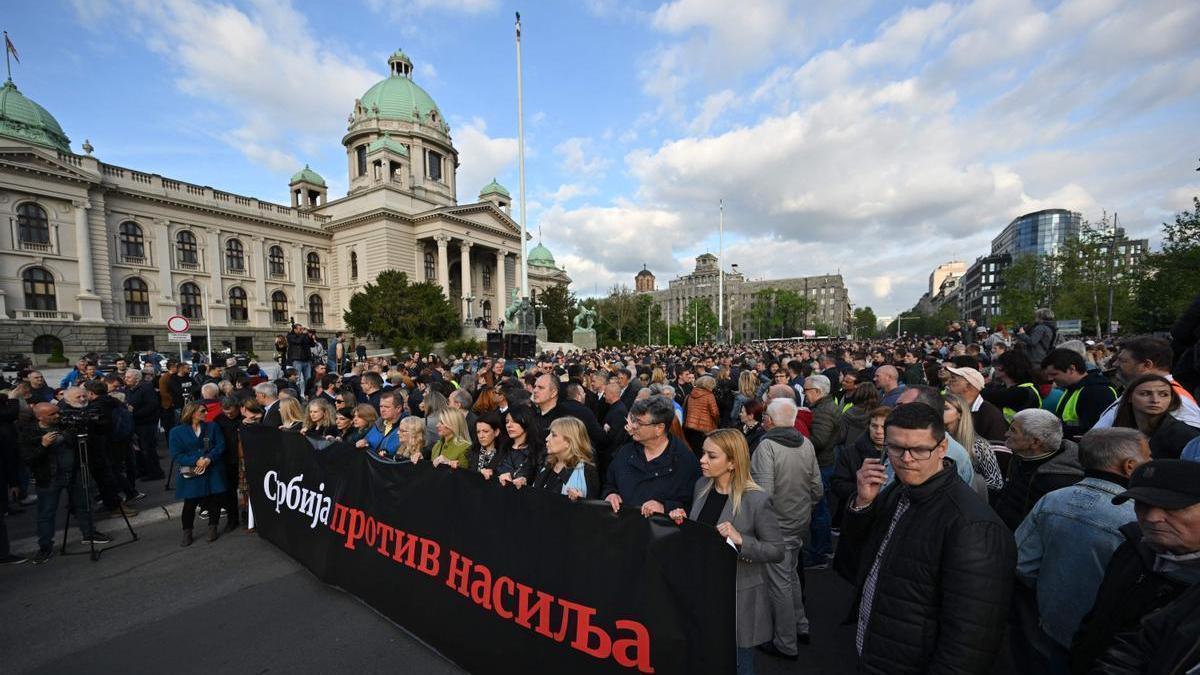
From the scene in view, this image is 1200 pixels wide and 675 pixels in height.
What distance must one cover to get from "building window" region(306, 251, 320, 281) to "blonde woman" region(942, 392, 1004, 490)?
57118 millimetres

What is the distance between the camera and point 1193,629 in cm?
123

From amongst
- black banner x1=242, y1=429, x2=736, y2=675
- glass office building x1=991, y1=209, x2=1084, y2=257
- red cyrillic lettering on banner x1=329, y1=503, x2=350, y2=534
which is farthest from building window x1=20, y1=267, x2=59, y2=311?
glass office building x1=991, y1=209, x2=1084, y2=257

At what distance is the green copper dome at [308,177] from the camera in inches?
2338

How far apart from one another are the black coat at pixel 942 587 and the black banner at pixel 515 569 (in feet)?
2.27

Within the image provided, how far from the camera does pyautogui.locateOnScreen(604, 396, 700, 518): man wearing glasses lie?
10.9 feet

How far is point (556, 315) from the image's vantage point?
56.7 meters

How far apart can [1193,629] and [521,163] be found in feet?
87.1

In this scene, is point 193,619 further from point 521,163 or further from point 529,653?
point 521,163

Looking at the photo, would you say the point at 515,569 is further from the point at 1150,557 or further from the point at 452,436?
the point at 1150,557

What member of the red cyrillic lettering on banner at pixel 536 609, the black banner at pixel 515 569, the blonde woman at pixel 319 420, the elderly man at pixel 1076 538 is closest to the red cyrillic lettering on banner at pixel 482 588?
the black banner at pixel 515 569

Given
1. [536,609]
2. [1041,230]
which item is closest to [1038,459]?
[536,609]

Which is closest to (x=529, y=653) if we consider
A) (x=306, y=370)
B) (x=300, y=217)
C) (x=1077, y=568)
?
(x=1077, y=568)

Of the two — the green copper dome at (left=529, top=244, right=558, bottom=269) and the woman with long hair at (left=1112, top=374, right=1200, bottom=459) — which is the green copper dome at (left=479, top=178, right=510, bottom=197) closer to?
the green copper dome at (left=529, top=244, right=558, bottom=269)

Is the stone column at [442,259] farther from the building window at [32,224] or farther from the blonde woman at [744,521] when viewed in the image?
the blonde woman at [744,521]
